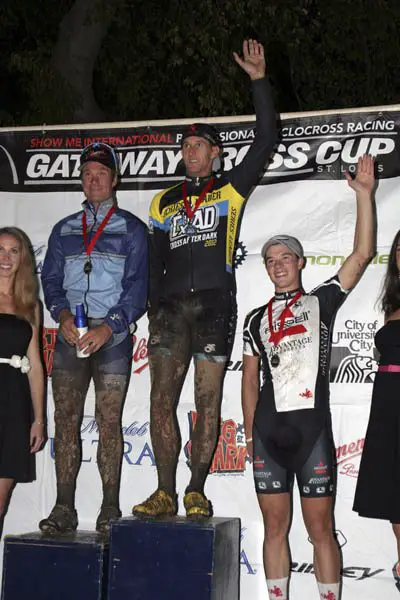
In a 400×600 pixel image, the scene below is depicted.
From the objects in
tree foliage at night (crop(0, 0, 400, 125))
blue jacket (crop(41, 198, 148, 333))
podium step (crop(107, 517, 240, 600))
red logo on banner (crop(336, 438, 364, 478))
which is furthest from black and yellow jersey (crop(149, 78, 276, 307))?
tree foliage at night (crop(0, 0, 400, 125))

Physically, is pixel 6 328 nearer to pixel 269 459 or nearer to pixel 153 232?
pixel 153 232

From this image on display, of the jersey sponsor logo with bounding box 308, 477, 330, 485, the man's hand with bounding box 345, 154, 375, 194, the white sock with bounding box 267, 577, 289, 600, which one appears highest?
the man's hand with bounding box 345, 154, 375, 194

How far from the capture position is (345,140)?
544 centimetres

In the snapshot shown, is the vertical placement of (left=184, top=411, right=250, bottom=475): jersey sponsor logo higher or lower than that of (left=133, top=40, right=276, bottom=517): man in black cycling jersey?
lower

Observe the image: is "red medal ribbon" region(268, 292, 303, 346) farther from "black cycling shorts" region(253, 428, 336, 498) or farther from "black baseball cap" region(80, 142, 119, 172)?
"black baseball cap" region(80, 142, 119, 172)

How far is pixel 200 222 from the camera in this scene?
16.8 feet

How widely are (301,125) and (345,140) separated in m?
0.27

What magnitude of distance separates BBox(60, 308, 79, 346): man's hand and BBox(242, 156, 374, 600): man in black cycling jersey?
0.87 metres

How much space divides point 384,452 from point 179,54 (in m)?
6.02

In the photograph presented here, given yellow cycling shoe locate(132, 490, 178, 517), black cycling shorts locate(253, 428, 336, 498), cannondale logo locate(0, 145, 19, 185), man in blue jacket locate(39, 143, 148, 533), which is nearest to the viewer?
black cycling shorts locate(253, 428, 336, 498)

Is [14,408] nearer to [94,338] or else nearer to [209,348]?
[94,338]

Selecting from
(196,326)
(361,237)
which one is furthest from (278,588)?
(361,237)

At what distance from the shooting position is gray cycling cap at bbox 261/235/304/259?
Answer: 4.99m

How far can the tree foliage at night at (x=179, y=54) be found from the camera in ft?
28.7
